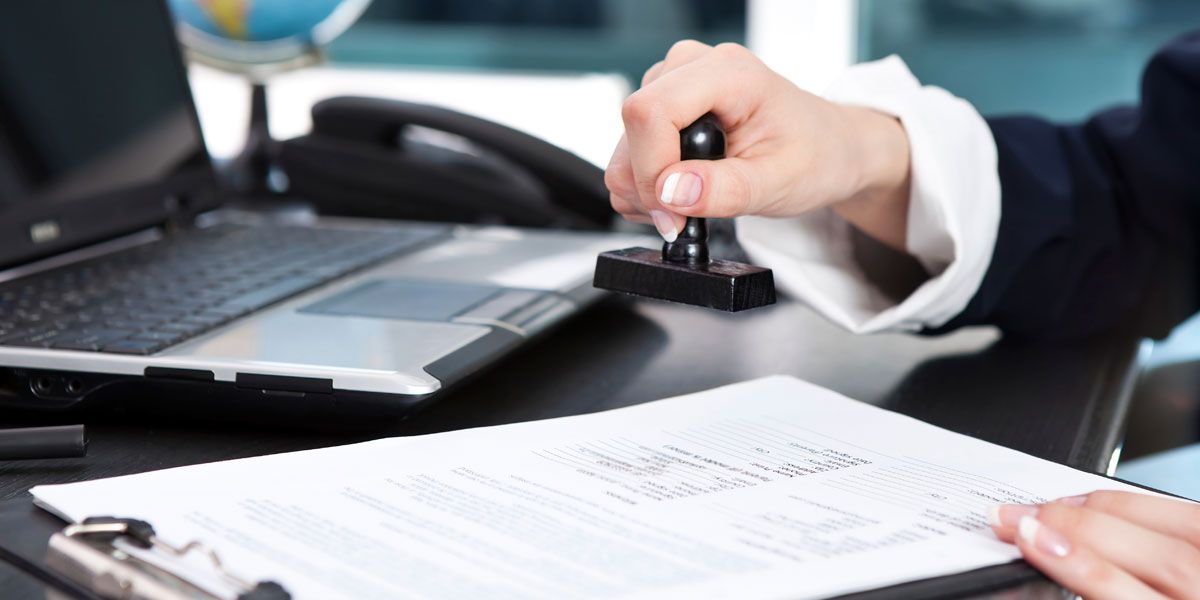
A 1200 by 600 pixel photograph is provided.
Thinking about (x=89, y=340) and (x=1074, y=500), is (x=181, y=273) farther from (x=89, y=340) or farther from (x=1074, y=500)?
(x=1074, y=500)

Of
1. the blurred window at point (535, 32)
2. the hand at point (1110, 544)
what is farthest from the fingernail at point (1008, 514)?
the blurred window at point (535, 32)

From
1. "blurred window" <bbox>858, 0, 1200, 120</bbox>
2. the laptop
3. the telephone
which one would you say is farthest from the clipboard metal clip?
"blurred window" <bbox>858, 0, 1200, 120</bbox>

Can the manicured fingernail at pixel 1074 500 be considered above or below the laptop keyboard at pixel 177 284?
below

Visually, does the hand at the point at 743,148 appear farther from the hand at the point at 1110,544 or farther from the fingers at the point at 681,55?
the hand at the point at 1110,544

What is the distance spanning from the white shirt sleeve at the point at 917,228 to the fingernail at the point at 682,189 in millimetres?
211

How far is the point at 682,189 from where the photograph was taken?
0.53 metres

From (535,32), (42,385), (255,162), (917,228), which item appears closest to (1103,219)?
(917,228)

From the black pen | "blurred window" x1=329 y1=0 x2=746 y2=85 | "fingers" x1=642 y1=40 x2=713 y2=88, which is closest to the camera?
the black pen

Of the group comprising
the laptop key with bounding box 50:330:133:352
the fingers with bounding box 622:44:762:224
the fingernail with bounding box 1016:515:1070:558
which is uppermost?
the fingers with bounding box 622:44:762:224

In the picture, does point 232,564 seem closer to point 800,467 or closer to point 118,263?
point 800,467

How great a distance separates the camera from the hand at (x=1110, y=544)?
396 millimetres

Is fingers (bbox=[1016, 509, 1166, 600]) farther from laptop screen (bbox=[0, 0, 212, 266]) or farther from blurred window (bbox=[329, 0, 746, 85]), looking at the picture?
blurred window (bbox=[329, 0, 746, 85])

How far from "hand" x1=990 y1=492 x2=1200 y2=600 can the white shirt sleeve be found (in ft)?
0.92

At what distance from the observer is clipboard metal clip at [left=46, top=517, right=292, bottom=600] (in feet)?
1.15
